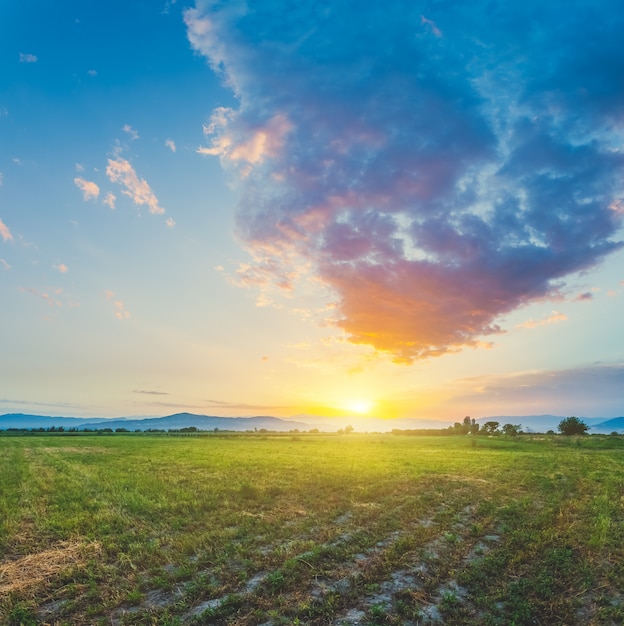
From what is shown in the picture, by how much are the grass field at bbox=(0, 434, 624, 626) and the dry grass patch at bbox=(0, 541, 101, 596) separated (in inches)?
2.3

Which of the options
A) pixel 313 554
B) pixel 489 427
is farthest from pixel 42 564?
pixel 489 427

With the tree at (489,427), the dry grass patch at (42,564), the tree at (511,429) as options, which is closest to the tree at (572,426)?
the tree at (511,429)

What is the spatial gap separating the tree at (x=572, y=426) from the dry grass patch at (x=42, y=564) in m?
122

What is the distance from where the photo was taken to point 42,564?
36.4 feet

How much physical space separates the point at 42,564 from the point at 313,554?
809cm

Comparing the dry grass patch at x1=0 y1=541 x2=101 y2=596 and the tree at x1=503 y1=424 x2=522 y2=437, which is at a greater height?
the dry grass patch at x1=0 y1=541 x2=101 y2=596

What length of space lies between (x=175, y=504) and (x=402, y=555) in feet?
38.3

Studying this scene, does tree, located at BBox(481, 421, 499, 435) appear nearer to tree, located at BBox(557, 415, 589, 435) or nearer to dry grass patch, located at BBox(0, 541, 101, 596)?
tree, located at BBox(557, 415, 589, 435)

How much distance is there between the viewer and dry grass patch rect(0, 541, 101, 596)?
9.94 meters

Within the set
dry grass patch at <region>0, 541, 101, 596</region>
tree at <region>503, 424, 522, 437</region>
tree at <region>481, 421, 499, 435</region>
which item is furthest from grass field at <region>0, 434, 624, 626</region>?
tree at <region>481, 421, 499, 435</region>

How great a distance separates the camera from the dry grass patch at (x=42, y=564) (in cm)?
994

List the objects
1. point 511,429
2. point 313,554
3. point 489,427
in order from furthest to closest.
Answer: point 489,427, point 511,429, point 313,554

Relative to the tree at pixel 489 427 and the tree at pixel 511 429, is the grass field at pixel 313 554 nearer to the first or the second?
the tree at pixel 511 429

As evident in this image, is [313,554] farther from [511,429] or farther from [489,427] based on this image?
[489,427]
